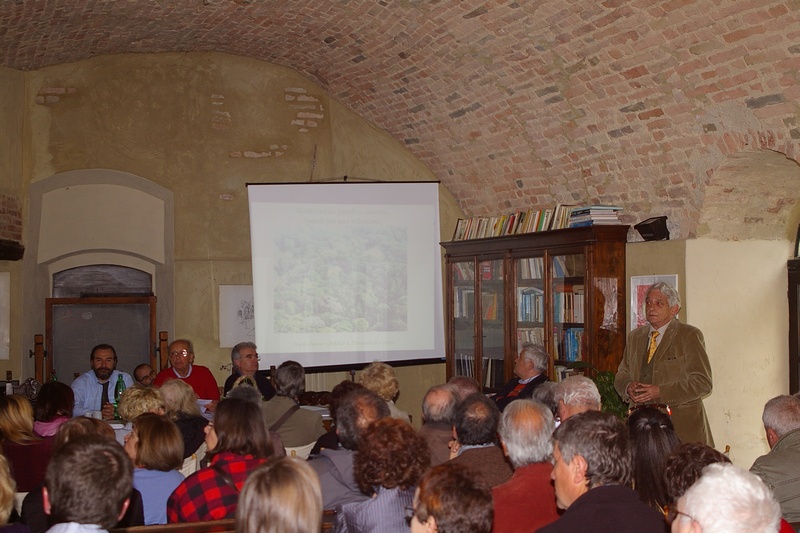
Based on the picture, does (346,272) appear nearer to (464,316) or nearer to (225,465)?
(464,316)

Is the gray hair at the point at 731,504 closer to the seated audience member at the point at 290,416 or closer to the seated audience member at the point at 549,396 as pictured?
the seated audience member at the point at 549,396

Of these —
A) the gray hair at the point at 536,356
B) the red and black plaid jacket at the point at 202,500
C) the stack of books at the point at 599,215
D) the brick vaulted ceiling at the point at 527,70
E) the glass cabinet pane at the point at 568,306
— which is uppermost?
the brick vaulted ceiling at the point at 527,70

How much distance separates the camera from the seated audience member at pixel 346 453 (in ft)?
12.9

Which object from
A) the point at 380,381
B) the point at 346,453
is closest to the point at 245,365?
the point at 380,381

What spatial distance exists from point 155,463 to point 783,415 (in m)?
2.77

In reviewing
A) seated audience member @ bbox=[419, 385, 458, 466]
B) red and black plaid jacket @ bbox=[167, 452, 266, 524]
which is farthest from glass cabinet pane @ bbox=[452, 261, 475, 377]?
red and black plaid jacket @ bbox=[167, 452, 266, 524]

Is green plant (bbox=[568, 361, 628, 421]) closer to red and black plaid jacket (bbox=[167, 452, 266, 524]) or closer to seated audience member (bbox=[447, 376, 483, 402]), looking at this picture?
seated audience member (bbox=[447, 376, 483, 402])

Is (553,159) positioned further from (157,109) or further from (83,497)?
(83,497)

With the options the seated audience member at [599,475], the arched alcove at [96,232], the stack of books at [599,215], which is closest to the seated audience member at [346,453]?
the seated audience member at [599,475]

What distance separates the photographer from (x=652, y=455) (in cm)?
387

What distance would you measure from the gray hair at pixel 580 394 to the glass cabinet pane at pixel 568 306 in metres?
2.55

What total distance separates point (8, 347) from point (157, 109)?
2.90 metres

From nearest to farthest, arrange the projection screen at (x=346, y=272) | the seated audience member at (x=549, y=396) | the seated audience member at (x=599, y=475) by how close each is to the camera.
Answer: the seated audience member at (x=599, y=475) → the seated audience member at (x=549, y=396) → the projection screen at (x=346, y=272)

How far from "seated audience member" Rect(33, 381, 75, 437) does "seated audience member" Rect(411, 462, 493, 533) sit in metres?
3.54
